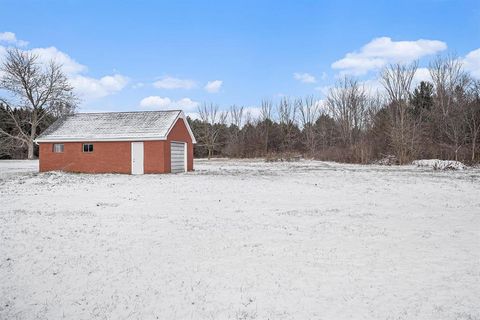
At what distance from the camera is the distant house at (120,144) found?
25.3m

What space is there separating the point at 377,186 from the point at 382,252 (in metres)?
10.9

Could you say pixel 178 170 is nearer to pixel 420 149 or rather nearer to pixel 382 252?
pixel 382 252

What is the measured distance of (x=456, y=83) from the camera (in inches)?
1902

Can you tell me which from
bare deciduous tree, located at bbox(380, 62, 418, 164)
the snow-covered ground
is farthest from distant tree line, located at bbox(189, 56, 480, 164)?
the snow-covered ground

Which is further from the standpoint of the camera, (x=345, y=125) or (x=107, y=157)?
(x=345, y=125)

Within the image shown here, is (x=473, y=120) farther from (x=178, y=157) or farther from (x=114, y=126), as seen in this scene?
(x=114, y=126)

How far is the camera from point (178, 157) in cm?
2745

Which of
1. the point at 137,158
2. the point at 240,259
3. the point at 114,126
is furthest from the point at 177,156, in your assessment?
the point at 240,259

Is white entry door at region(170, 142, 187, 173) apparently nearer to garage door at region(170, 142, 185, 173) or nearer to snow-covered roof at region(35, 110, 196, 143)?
garage door at region(170, 142, 185, 173)

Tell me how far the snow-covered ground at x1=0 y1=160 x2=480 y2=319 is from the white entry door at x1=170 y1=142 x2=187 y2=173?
1342 centimetres

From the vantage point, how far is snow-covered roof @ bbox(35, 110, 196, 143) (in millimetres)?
25578

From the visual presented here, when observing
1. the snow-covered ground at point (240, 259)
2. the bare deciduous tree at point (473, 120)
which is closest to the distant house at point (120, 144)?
the snow-covered ground at point (240, 259)

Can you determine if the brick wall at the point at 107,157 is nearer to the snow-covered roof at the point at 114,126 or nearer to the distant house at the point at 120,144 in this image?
the distant house at the point at 120,144

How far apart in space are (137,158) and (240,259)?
20096mm
